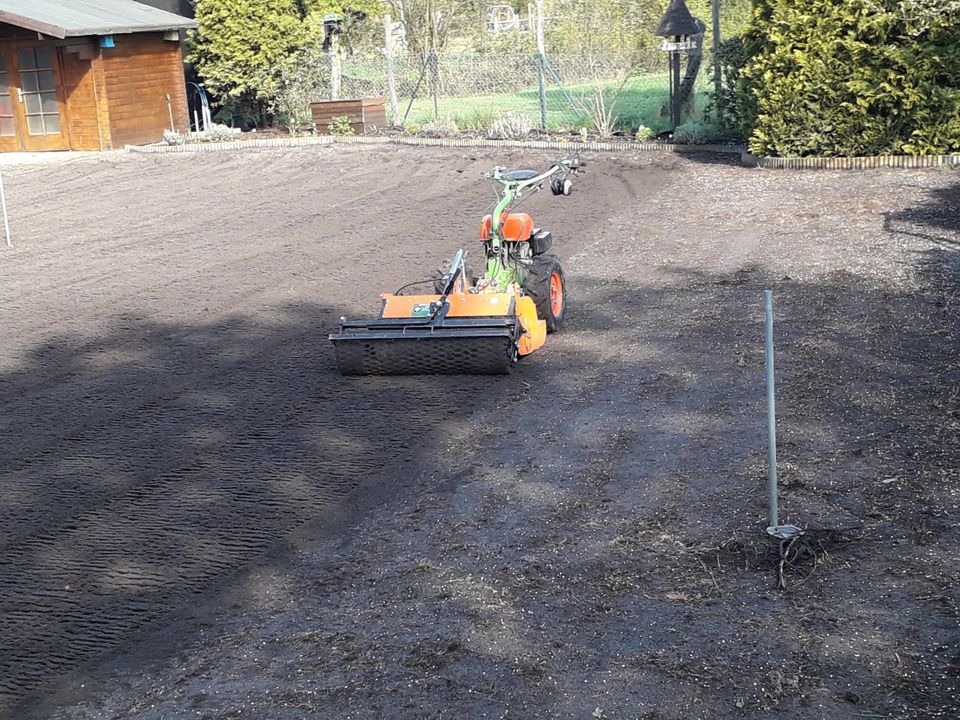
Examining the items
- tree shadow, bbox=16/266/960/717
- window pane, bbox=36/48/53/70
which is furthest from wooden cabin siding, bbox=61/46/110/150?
tree shadow, bbox=16/266/960/717

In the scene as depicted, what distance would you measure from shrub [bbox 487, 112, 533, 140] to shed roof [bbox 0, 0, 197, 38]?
26.6 feet

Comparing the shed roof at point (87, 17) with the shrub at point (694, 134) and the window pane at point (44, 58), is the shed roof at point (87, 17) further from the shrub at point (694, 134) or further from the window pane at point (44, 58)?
the shrub at point (694, 134)

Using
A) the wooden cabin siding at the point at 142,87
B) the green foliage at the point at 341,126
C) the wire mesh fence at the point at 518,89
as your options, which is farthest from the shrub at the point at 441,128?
the wooden cabin siding at the point at 142,87

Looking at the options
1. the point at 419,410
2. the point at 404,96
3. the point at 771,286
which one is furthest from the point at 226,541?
the point at 404,96

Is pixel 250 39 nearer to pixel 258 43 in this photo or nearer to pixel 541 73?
pixel 258 43

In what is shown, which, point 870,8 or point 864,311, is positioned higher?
point 870,8

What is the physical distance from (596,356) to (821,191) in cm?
843

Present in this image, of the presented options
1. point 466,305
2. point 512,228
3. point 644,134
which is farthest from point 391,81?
point 466,305

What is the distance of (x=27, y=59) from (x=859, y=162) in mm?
17395

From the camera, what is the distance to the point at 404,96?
2705 cm

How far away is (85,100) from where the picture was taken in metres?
25.6

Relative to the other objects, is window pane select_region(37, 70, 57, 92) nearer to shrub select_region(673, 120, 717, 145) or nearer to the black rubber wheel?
shrub select_region(673, 120, 717, 145)

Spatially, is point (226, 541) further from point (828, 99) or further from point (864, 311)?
point (828, 99)

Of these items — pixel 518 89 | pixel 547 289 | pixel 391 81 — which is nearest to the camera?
pixel 547 289
